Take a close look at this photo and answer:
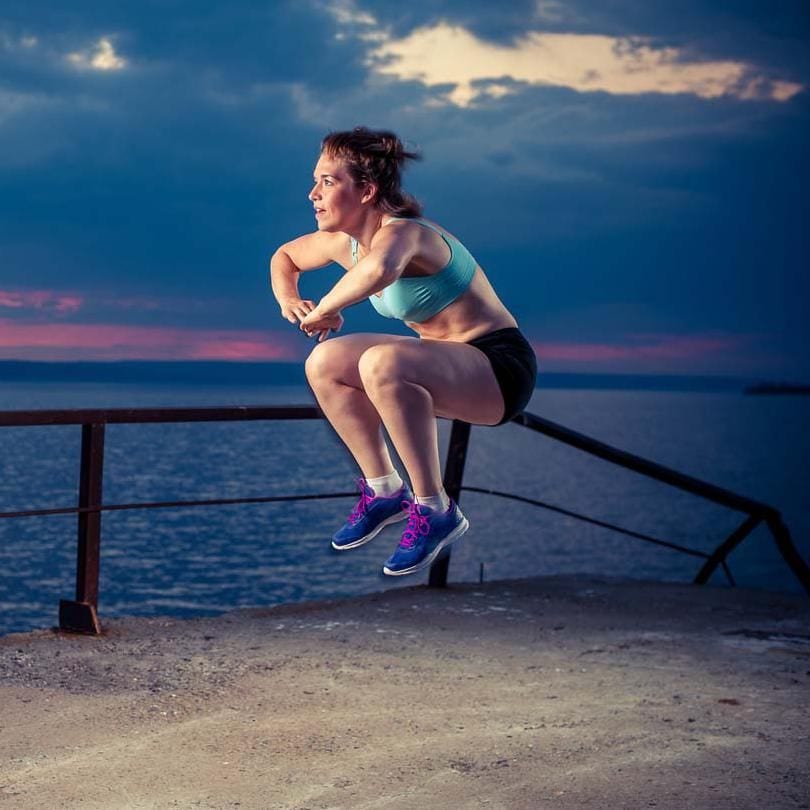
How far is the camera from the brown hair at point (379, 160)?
8.27 ft

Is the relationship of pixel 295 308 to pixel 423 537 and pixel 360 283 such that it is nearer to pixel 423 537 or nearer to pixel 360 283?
pixel 360 283

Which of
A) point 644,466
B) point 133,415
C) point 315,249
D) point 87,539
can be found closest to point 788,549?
point 644,466

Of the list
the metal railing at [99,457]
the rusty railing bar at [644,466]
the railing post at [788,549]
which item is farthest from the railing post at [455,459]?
the railing post at [788,549]

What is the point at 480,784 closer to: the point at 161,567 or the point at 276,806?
the point at 276,806

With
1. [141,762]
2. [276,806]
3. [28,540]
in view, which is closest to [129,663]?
[141,762]

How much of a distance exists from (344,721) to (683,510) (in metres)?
96.9

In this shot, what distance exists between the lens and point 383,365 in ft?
7.99

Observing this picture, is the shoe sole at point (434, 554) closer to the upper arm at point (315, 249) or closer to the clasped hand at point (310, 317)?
the clasped hand at point (310, 317)

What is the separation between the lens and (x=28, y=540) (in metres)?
91.9

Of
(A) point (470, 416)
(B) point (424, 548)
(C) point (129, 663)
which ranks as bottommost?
(C) point (129, 663)

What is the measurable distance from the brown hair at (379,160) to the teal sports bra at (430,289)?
0.06m

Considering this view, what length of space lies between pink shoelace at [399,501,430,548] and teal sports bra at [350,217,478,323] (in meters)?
0.45

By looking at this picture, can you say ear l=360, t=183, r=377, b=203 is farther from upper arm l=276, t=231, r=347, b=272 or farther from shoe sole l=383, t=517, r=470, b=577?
shoe sole l=383, t=517, r=470, b=577

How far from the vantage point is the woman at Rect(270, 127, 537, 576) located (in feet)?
8.04
